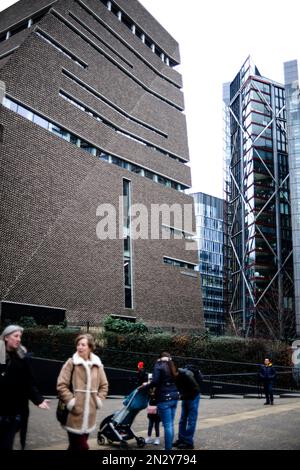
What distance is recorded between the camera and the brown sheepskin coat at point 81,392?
481 centimetres

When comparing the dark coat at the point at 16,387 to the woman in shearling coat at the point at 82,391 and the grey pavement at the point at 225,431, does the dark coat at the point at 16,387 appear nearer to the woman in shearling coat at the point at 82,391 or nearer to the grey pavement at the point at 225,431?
the woman in shearling coat at the point at 82,391

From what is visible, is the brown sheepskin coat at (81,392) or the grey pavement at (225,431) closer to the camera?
the brown sheepskin coat at (81,392)

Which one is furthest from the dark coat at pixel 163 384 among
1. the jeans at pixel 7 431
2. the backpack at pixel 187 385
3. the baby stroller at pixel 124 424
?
the jeans at pixel 7 431

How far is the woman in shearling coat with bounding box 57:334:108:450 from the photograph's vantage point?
4.80m

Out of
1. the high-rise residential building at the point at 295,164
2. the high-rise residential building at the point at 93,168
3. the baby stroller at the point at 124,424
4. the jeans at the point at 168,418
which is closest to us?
the jeans at the point at 168,418

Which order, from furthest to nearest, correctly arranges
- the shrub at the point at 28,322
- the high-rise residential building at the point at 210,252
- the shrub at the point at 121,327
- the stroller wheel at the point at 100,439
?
the high-rise residential building at the point at 210,252, the shrub at the point at 121,327, the shrub at the point at 28,322, the stroller wheel at the point at 100,439

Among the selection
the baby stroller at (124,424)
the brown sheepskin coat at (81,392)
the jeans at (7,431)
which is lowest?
the baby stroller at (124,424)

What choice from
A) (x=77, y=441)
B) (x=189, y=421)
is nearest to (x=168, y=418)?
(x=189, y=421)

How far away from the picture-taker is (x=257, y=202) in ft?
223

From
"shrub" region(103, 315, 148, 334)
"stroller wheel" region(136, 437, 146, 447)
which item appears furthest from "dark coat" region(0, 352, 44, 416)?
"shrub" region(103, 315, 148, 334)

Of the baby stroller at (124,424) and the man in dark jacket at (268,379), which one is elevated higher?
the baby stroller at (124,424)

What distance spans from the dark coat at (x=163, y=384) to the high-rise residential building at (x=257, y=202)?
53521mm

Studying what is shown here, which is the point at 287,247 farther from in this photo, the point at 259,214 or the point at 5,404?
the point at 5,404

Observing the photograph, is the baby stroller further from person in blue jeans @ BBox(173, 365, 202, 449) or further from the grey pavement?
person in blue jeans @ BBox(173, 365, 202, 449)
